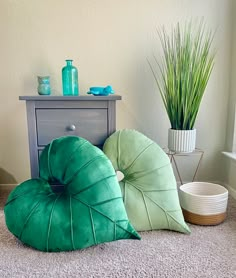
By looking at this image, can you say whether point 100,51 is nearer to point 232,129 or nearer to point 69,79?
point 69,79

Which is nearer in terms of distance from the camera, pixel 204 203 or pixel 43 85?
pixel 204 203

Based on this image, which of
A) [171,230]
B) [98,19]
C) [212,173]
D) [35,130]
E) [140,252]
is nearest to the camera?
[140,252]

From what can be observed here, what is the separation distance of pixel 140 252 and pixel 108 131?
0.69 metres

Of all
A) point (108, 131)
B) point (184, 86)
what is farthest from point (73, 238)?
point (184, 86)

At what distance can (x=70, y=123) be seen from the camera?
1.48 metres

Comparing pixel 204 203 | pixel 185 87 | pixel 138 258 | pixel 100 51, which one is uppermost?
pixel 100 51

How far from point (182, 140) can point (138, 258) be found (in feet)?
2.55

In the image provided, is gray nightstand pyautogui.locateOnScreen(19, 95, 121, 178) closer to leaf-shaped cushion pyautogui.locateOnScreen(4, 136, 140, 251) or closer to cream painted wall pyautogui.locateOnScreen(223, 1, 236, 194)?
leaf-shaped cushion pyautogui.locateOnScreen(4, 136, 140, 251)

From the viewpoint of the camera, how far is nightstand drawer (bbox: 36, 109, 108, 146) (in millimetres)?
1456

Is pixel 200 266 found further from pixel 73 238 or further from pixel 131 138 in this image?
pixel 131 138

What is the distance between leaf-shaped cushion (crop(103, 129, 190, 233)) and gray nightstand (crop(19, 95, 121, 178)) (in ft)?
0.56

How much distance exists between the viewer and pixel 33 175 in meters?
1.50

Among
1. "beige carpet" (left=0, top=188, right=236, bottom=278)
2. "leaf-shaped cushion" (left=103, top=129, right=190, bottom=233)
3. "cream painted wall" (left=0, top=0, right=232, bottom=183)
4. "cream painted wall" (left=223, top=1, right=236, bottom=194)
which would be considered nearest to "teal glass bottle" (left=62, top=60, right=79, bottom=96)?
"cream painted wall" (left=0, top=0, right=232, bottom=183)

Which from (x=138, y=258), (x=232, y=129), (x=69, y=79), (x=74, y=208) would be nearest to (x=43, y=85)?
(x=69, y=79)
